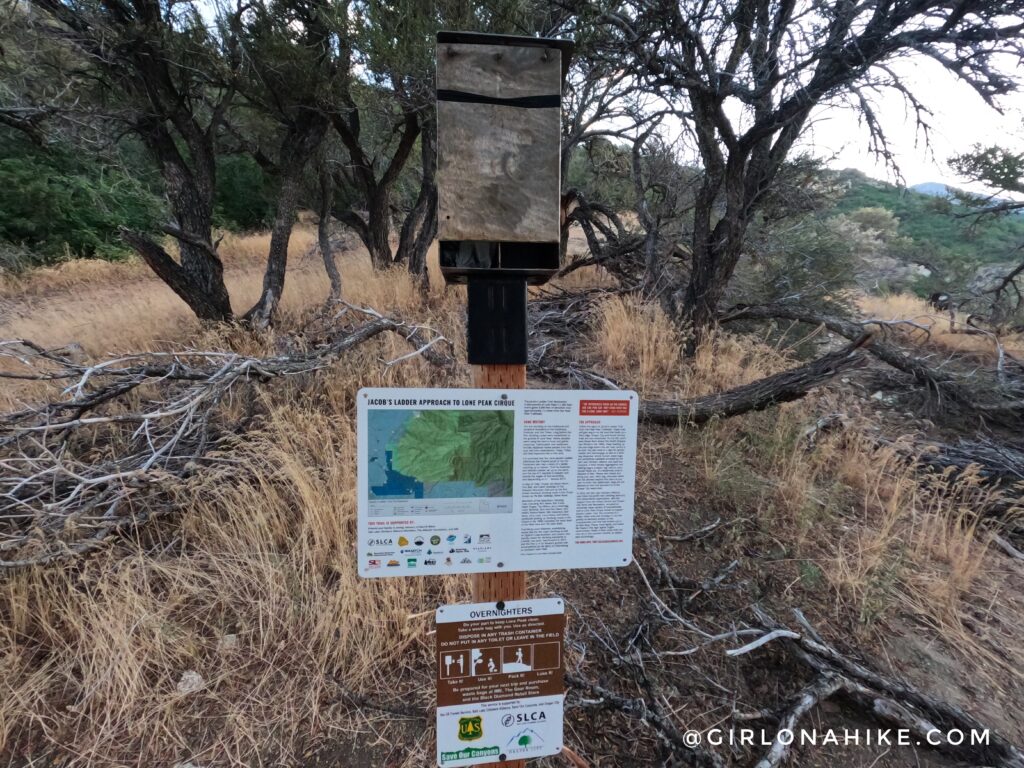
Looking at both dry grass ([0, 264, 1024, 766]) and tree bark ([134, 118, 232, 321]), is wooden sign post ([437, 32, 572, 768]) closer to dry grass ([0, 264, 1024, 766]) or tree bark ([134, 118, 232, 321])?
dry grass ([0, 264, 1024, 766])

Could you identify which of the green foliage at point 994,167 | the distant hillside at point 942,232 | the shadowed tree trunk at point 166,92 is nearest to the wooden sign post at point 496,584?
the shadowed tree trunk at point 166,92

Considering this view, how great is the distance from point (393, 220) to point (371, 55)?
8.97 m

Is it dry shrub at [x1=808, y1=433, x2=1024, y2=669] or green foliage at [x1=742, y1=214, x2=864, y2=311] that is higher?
green foliage at [x1=742, y1=214, x2=864, y2=311]

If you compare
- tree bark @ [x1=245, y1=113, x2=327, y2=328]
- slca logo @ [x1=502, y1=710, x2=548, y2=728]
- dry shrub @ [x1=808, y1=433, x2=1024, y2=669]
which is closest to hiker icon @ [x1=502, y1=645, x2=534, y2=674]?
slca logo @ [x1=502, y1=710, x2=548, y2=728]

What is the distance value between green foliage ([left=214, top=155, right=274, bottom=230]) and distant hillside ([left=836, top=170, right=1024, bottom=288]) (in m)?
17.6

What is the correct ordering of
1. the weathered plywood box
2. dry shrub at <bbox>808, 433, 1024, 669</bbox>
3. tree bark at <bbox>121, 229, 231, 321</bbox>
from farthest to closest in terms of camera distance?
tree bark at <bbox>121, 229, 231, 321</bbox> < dry shrub at <bbox>808, 433, 1024, 669</bbox> < the weathered plywood box

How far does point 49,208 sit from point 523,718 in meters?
17.1

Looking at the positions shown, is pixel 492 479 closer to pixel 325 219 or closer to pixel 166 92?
pixel 166 92

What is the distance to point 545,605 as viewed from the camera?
4.68 ft

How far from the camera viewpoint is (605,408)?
1.37 m

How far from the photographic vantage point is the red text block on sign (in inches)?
53.7

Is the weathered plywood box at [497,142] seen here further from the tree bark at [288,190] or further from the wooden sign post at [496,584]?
the tree bark at [288,190]

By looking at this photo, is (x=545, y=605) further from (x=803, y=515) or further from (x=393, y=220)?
(x=393, y=220)

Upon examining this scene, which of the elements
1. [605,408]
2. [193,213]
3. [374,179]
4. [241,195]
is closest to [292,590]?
[605,408]
